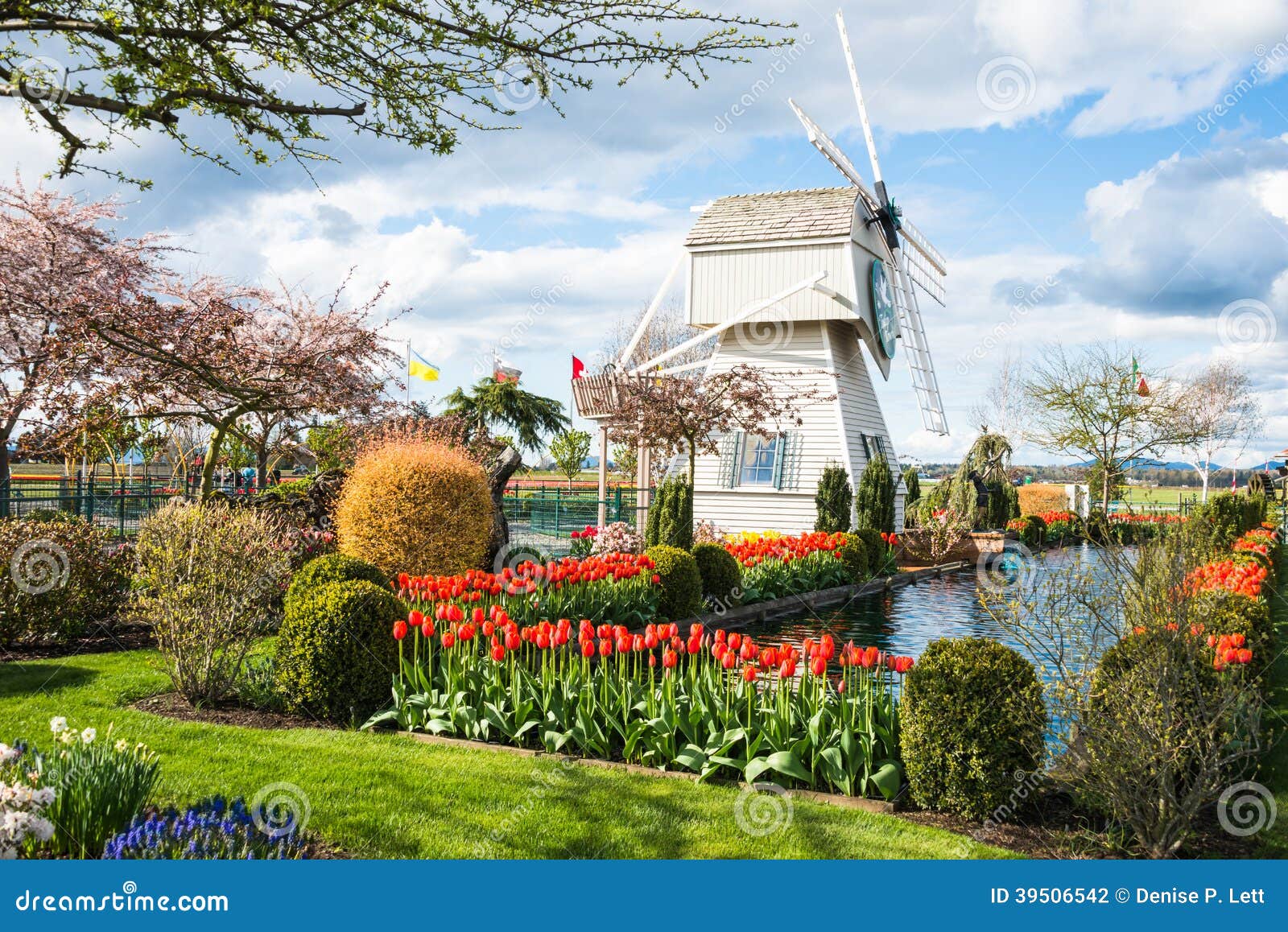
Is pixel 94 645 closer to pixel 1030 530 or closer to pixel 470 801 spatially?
pixel 470 801

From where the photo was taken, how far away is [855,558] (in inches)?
642

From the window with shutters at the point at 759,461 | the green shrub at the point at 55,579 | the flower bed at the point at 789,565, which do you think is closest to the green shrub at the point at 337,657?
the green shrub at the point at 55,579

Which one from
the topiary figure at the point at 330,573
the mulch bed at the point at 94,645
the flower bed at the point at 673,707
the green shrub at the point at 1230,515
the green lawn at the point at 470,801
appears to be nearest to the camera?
the green lawn at the point at 470,801

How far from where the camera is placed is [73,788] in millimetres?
3914

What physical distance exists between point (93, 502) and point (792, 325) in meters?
15.0

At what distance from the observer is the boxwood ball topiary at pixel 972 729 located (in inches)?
202

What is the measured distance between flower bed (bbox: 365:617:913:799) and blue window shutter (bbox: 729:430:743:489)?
50.4 feet

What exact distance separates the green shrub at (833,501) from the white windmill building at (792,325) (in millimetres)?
1130

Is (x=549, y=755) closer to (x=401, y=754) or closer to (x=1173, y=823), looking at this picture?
(x=401, y=754)

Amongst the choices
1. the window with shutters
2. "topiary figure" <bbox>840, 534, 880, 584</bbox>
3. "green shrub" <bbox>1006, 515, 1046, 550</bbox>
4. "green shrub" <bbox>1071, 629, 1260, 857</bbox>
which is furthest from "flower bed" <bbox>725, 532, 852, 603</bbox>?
"green shrub" <bbox>1006, 515, 1046, 550</bbox>

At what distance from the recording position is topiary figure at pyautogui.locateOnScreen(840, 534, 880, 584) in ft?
52.9

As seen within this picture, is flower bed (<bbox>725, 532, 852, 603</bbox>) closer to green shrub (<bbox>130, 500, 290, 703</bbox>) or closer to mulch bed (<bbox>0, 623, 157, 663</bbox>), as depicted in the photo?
green shrub (<bbox>130, 500, 290, 703</bbox>)

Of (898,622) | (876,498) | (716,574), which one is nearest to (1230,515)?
(876,498)

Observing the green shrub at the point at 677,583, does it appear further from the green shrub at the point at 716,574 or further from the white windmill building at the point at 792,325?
the white windmill building at the point at 792,325
